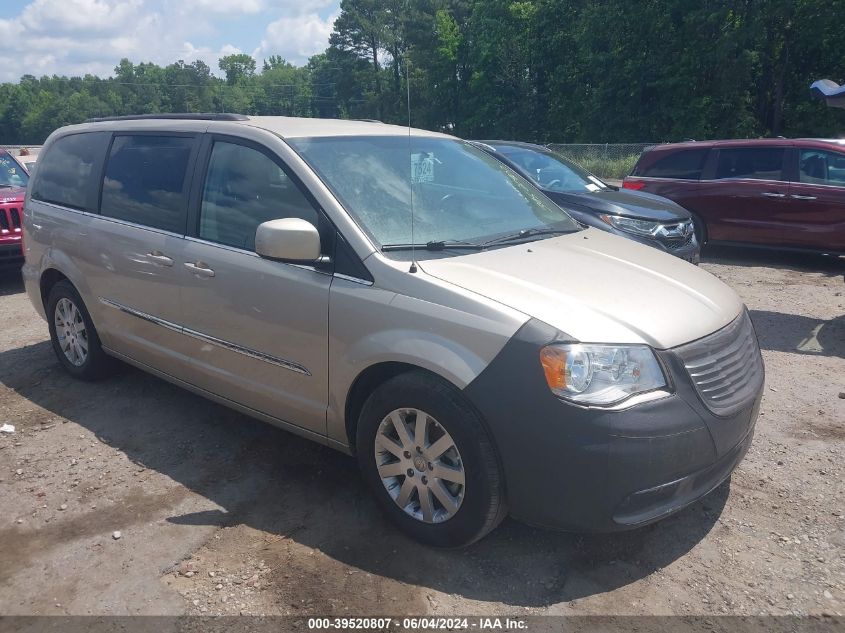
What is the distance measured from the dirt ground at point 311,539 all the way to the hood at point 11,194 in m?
5.02

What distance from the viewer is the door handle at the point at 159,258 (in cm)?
418

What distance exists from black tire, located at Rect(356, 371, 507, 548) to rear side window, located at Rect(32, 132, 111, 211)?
2.96 m

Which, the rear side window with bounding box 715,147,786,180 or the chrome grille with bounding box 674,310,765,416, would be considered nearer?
the chrome grille with bounding box 674,310,765,416

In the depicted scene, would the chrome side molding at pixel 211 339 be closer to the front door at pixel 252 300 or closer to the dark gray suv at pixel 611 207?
the front door at pixel 252 300

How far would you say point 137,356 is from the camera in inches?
186

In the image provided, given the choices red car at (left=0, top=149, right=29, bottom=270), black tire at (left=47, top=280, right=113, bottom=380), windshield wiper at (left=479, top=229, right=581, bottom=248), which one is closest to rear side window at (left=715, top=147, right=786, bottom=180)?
windshield wiper at (left=479, top=229, right=581, bottom=248)

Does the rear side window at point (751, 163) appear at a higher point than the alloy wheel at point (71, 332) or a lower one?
higher

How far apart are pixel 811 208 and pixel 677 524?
7.53 m

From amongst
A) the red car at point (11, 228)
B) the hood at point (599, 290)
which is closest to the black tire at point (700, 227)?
the hood at point (599, 290)

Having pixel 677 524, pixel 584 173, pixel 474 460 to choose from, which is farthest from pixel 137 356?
pixel 584 173

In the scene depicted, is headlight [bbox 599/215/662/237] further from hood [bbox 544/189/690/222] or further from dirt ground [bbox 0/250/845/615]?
dirt ground [bbox 0/250/845/615]

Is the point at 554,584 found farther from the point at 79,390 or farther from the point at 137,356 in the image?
the point at 79,390

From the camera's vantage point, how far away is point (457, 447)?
2.96m

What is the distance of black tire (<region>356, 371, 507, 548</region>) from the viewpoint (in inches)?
114
